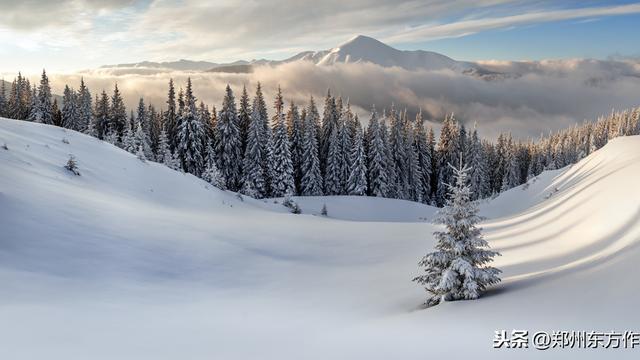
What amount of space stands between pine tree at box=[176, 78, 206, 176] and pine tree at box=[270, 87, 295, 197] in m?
9.83

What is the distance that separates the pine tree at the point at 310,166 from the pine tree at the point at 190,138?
14452 mm

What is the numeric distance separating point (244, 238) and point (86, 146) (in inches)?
585

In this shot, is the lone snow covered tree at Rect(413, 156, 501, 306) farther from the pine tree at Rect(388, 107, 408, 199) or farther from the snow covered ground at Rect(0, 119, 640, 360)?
the pine tree at Rect(388, 107, 408, 199)

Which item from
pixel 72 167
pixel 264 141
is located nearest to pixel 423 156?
→ pixel 264 141

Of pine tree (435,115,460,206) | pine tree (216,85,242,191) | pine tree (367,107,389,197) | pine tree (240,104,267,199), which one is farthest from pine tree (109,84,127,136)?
pine tree (435,115,460,206)

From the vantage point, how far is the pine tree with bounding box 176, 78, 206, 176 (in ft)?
190

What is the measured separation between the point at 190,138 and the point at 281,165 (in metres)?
12.5

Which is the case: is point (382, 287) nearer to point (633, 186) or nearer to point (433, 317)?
point (433, 317)

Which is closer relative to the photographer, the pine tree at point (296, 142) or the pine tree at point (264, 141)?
the pine tree at point (264, 141)

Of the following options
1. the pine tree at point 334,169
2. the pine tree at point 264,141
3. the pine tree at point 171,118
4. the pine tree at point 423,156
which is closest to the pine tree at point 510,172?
the pine tree at point 423,156

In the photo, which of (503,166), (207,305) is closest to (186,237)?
(207,305)

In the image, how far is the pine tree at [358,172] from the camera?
62594 millimetres

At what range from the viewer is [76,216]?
1274 cm

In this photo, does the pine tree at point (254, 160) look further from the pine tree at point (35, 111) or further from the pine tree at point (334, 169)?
the pine tree at point (35, 111)
